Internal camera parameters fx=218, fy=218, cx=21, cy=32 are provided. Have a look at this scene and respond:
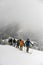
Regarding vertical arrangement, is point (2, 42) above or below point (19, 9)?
below

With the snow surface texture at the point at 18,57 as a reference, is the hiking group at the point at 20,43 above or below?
→ above

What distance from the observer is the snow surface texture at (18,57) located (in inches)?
192

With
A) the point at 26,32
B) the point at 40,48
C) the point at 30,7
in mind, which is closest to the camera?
the point at 40,48

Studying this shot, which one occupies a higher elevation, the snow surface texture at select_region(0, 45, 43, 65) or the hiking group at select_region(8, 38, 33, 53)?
the hiking group at select_region(8, 38, 33, 53)

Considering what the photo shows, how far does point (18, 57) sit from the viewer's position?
5.09 m

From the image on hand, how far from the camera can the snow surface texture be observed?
4887 mm

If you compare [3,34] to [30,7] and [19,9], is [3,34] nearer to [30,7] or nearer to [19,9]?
[19,9]

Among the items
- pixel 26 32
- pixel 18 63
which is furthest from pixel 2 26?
pixel 18 63

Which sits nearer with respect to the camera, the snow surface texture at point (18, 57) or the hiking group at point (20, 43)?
the snow surface texture at point (18, 57)

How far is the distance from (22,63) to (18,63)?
0.09 metres

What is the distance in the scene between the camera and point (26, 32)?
6.21m

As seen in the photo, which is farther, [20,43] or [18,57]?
[20,43]

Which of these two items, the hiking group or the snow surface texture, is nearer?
the snow surface texture

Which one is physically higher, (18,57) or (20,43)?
(20,43)
